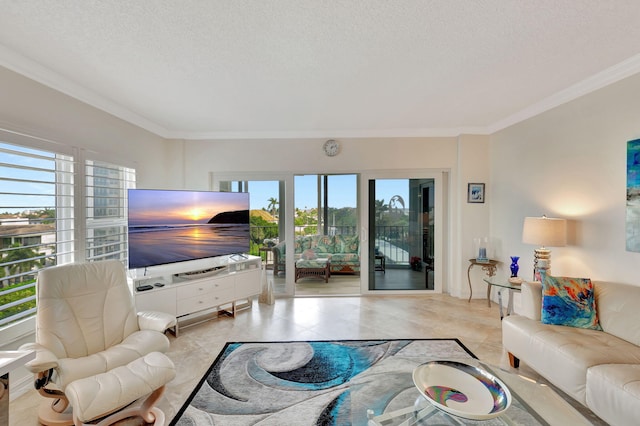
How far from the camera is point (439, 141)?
427 cm

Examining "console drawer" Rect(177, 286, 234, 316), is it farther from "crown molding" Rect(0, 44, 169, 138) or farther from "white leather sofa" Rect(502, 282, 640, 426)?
"white leather sofa" Rect(502, 282, 640, 426)

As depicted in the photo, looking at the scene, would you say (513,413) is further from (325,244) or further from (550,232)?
(325,244)

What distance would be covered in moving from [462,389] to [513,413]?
0.24 meters

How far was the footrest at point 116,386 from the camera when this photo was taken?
1507mm

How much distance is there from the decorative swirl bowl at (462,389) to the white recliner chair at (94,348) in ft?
5.33

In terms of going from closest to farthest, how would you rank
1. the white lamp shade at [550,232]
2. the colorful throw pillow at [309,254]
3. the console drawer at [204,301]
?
the white lamp shade at [550,232] → the console drawer at [204,301] → the colorful throw pillow at [309,254]

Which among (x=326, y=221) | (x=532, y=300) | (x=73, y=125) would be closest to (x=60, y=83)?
(x=73, y=125)

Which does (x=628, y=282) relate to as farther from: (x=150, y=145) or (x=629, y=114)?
(x=150, y=145)

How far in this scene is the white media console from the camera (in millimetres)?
2944

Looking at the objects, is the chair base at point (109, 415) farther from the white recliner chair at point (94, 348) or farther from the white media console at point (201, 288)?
the white media console at point (201, 288)

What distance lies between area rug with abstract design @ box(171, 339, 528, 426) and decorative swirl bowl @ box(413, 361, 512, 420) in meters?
0.10

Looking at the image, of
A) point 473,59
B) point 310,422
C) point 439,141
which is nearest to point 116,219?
point 310,422

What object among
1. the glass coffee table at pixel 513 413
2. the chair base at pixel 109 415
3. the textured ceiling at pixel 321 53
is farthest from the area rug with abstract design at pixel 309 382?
the textured ceiling at pixel 321 53

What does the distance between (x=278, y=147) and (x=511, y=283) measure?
352 centimetres
